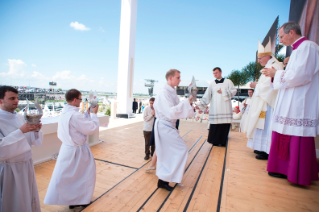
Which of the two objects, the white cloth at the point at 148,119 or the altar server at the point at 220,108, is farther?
the altar server at the point at 220,108

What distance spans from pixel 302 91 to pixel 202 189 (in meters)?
1.73

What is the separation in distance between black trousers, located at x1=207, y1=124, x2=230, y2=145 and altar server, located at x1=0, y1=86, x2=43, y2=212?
3968 mm

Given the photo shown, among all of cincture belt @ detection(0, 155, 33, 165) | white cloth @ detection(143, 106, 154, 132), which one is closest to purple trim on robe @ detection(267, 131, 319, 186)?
white cloth @ detection(143, 106, 154, 132)

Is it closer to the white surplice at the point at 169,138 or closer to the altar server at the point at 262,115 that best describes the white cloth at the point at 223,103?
the altar server at the point at 262,115

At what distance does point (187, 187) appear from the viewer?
2.58m

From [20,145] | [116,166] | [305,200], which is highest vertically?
[20,145]

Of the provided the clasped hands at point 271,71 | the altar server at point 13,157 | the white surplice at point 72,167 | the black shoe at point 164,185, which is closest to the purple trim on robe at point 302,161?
the clasped hands at point 271,71

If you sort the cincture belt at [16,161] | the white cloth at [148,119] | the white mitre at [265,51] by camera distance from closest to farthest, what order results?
the cincture belt at [16,161]
the white mitre at [265,51]
the white cloth at [148,119]

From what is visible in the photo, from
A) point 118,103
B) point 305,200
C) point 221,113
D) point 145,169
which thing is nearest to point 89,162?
point 145,169

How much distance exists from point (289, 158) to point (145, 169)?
87.5 inches

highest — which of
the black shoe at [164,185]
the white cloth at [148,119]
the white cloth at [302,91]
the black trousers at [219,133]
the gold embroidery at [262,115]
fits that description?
the white cloth at [302,91]

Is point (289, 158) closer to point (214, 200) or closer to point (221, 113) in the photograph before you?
point (214, 200)

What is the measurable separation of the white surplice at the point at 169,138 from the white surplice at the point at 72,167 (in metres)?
0.90

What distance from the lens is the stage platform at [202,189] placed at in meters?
1.85
